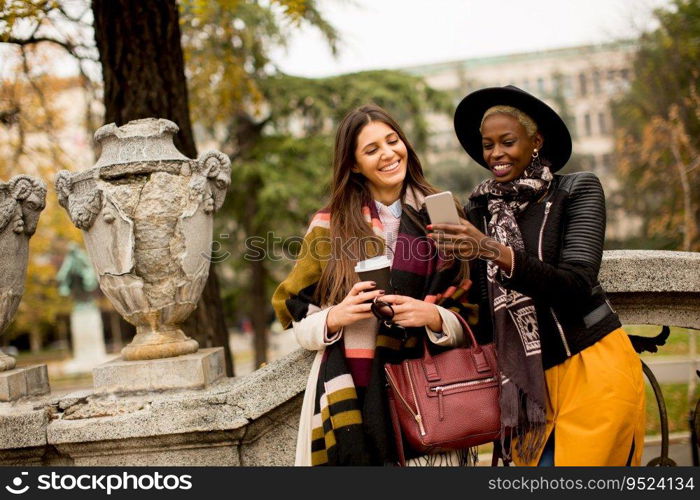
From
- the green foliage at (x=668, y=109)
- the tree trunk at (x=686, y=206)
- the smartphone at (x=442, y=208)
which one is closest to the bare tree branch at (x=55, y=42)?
the smartphone at (x=442, y=208)

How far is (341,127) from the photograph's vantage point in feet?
9.98

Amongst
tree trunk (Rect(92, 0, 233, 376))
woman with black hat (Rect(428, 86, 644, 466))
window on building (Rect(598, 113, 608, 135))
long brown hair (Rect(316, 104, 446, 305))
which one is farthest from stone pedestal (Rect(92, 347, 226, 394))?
window on building (Rect(598, 113, 608, 135))

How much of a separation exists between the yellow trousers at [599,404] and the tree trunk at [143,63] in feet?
12.6

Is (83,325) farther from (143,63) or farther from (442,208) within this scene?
(442,208)

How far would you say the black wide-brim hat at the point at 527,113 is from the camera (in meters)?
2.71

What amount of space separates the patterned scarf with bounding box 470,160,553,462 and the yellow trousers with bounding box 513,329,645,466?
0.32ft

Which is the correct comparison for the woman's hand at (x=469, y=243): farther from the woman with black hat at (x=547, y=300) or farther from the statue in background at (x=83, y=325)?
the statue in background at (x=83, y=325)

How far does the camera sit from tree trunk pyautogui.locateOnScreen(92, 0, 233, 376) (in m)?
5.39

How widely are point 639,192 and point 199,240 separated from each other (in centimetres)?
2260

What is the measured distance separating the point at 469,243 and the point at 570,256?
16.0 inches

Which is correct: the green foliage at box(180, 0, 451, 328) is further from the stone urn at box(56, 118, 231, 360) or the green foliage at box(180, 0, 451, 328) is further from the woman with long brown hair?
the woman with long brown hair
